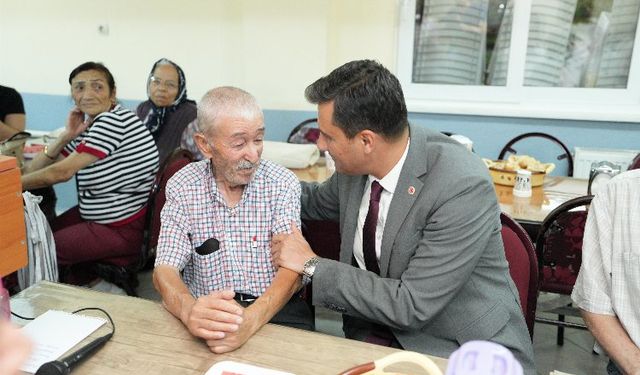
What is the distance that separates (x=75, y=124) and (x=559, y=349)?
277 centimetres

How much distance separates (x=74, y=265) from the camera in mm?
2615

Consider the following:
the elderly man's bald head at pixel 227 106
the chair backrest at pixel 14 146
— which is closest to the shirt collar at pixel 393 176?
the elderly man's bald head at pixel 227 106

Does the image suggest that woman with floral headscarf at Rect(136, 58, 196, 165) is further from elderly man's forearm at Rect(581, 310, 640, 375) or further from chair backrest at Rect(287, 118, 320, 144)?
elderly man's forearm at Rect(581, 310, 640, 375)

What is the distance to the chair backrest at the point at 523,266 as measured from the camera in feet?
4.81

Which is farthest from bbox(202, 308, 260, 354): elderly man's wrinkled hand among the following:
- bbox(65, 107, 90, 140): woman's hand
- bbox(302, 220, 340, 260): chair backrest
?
bbox(65, 107, 90, 140): woman's hand

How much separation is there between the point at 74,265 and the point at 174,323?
5.27 feet

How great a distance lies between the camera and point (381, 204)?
153cm

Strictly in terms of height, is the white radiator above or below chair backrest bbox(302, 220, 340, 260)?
above

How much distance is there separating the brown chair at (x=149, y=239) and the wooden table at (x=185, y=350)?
1095 millimetres

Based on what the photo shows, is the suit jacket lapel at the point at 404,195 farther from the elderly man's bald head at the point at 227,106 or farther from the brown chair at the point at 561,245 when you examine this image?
the brown chair at the point at 561,245

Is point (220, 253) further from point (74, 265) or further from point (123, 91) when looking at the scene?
point (123, 91)

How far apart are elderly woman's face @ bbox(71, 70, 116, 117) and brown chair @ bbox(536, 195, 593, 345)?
221 cm

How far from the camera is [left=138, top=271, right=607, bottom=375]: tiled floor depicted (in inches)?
96.2

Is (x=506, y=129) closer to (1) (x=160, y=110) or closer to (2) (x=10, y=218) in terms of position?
(1) (x=160, y=110)
